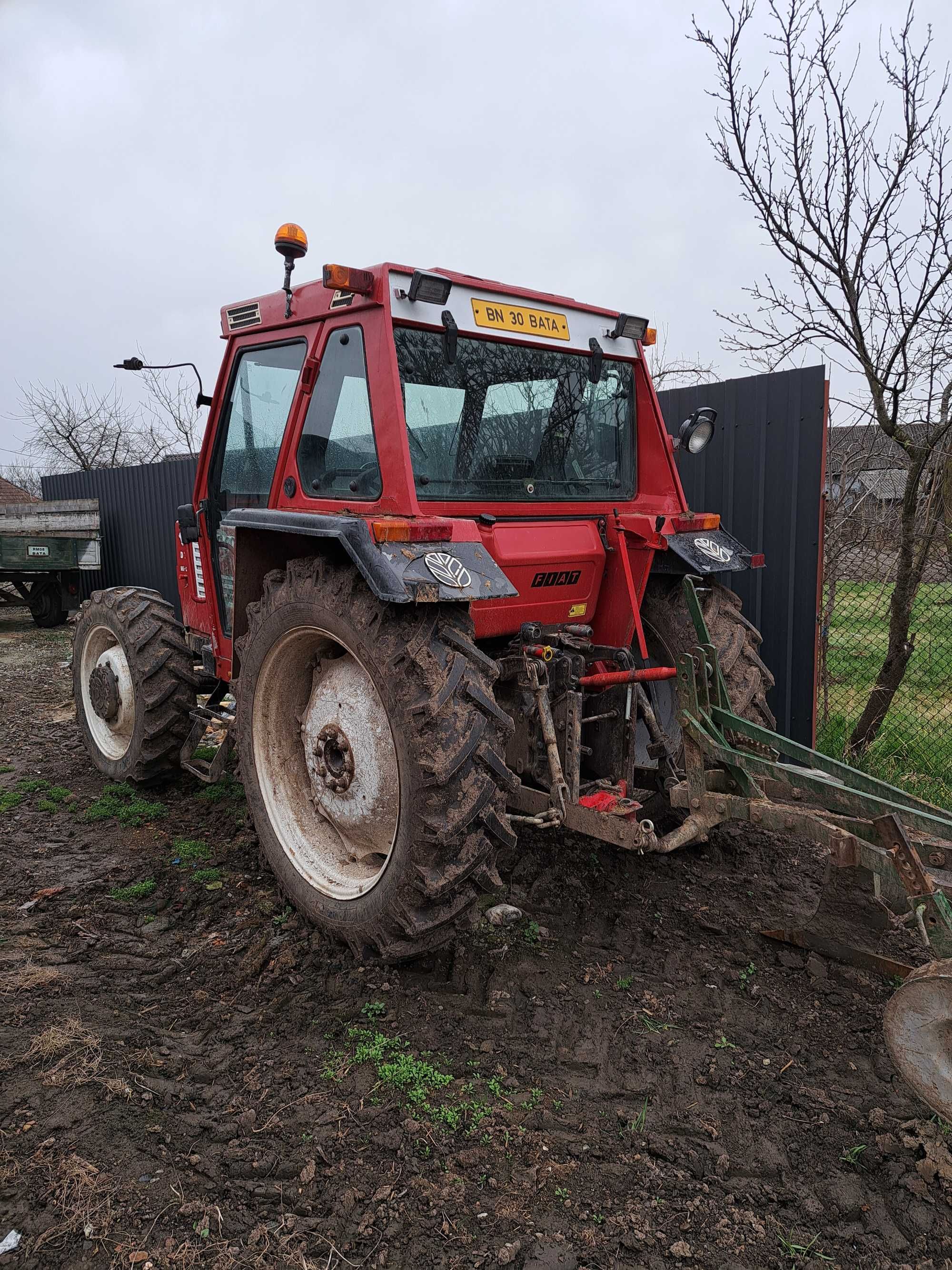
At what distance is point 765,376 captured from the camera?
4996 mm

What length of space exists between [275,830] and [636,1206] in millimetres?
A: 1881

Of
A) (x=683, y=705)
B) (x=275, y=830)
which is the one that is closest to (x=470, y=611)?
(x=683, y=705)

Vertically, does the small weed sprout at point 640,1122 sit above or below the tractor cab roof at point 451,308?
below

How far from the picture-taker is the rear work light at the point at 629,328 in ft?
12.5

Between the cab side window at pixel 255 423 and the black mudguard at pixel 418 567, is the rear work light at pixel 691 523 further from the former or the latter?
the cab side window at pixel 255 423

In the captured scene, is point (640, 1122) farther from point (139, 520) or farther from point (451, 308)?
point (139, 520)

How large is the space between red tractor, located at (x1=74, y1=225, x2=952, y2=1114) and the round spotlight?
0.03ft

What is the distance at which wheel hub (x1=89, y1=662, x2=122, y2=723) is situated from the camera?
484cm

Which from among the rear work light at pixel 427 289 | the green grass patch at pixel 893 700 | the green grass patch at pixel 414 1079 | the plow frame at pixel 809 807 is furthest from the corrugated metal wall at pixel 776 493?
the green grass patch at pixel 414 1079

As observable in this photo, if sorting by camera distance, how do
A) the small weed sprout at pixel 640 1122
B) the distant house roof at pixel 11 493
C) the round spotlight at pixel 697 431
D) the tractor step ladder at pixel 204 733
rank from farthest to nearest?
1. the distant house roof at pixel 11 493
2. the tractor step ladder at pixel 204 733
3. the round spotlight at pixel 697 431
4. the small weed sprout at pixel 640 1122

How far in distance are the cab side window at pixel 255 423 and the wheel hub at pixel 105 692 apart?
4.38 feet

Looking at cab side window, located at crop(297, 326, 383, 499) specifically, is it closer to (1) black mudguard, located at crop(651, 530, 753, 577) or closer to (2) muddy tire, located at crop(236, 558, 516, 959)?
(2) muddy tire, located at crop(236, 558, 516, 959)

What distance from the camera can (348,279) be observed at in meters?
2.97

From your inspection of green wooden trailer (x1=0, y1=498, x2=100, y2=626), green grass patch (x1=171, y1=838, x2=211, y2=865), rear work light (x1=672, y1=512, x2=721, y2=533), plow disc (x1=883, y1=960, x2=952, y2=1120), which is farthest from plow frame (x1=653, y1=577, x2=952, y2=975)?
green wooden trailer (x1=0, y1=498, x2=100, y2=626)
